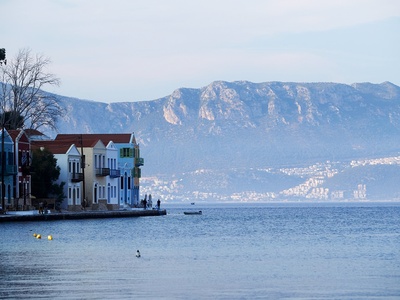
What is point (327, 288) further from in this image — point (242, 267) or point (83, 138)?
point (83, 138)

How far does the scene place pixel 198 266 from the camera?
49438 millimetres

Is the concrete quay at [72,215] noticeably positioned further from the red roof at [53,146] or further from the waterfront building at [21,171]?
the red roof at [53,146]

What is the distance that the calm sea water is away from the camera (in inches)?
1512

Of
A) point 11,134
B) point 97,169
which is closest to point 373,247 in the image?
point 11,134

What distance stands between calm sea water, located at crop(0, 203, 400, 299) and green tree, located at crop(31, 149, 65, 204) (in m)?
31.0

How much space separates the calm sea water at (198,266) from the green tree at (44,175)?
31.0 m

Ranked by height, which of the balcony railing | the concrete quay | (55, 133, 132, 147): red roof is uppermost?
(55, 133, 132, 147): red roof

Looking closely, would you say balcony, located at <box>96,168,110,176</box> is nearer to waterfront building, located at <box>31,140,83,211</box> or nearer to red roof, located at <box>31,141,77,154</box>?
waterfront building, located at <box>31,140,83,211</box>

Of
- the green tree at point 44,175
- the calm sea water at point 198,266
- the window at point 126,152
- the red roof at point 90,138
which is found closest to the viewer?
the calm sea water at point 198,266

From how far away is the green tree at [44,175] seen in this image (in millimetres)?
109938

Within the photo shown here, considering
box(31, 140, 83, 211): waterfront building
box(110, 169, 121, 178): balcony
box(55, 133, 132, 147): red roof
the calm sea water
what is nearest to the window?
box(55, 133, 132, 147): red roof

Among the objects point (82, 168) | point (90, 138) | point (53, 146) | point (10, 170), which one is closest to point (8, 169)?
point (10, 170)

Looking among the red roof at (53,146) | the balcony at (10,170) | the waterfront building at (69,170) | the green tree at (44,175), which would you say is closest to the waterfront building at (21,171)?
the balcony at (10,170)

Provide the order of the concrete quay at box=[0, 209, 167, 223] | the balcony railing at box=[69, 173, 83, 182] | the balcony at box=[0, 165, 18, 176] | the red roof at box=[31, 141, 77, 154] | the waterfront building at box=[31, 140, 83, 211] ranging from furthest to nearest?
the balcony railing at box=[69, 173, 83, 182], the red roof at box=[31, 141, 77, 154], the waterfront building at box=[31, 140, 83, 211], the balcony at box=[0, 165, 18, 176], the concrete quay at box=[0, 209, 167, 223]
